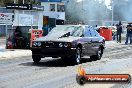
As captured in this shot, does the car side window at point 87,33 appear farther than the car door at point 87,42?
Yes

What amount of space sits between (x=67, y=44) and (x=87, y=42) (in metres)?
1.69

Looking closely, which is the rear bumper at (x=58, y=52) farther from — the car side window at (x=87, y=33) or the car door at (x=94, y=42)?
the car door at (x=94, y=42)

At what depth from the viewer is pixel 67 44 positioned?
1433 cm

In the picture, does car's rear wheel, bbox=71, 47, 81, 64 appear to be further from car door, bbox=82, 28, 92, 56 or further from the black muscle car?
car door, bbox=82, 28, 92, 56

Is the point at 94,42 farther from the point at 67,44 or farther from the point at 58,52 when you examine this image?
the point at 58,52

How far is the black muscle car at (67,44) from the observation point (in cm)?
1434

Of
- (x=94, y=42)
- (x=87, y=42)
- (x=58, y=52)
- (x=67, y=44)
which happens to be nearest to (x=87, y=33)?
(x=87, y=42)

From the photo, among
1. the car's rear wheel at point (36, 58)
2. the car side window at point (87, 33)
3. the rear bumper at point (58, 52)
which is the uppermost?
the car side window at point (87, 33)

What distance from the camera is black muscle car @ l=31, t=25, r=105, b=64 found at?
Answer: 14.3 meters

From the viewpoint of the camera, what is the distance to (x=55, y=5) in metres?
94.1

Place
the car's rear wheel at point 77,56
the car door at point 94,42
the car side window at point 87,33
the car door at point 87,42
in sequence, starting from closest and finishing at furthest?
1. the car's rear wheel at point 77,56
2. the car door at point 87,42
3. the car side window at point 87,33
4. the car door at point 94,42

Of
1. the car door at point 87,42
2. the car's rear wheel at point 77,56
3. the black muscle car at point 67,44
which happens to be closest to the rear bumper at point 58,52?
the black muscle car at point 67,44

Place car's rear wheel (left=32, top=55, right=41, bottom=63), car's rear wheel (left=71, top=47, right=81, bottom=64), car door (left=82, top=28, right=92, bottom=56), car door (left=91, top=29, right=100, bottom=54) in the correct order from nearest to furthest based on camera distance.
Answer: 1. car's rear wheel (left=71, top=47, right=81, bottom=64)
2. car's rear wheel (left=32, top=55, right=41, bottom=63)
3. car door (left=82, top=28, right=92, bottom=56)
4. car door (left=91, top=29, right=100, bottom=54)

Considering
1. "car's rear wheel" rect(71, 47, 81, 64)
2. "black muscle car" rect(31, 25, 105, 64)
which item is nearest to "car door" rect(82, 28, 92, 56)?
"black muscle car" rect(31, 25, 105, 64)
